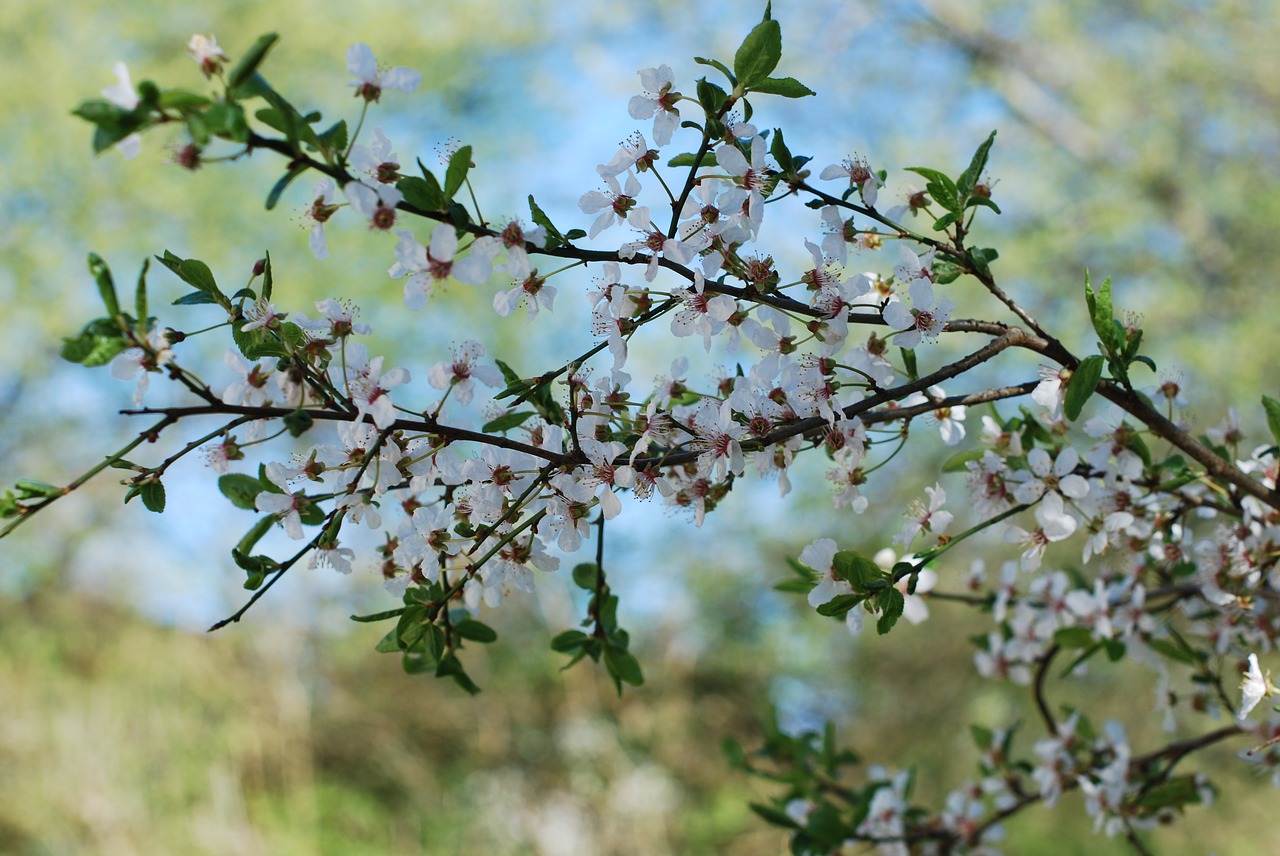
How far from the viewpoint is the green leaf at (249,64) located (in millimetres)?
485

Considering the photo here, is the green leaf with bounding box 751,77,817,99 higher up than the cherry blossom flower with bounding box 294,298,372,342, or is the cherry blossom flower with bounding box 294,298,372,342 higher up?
the green leaf with bounding box 751,77,817,99

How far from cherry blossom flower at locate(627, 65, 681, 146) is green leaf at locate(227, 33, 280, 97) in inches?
10.4

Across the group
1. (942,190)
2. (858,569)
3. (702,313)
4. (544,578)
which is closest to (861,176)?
(942,190)

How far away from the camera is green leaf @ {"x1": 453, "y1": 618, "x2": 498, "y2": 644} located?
0.76 m

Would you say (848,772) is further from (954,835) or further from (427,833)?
(954,835)

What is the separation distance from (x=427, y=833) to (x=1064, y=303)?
11.7 ft

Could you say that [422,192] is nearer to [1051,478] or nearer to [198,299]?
[198,299]

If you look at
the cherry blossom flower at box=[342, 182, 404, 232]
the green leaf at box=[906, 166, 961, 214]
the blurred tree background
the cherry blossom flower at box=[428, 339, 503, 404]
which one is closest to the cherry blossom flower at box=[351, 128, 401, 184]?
the cherry blossom flower at box=[342, 182, 404, 232]

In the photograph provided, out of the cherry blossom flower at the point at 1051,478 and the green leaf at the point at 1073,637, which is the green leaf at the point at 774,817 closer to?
the green leaf at the point at 1073,637

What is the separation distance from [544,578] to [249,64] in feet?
12.7

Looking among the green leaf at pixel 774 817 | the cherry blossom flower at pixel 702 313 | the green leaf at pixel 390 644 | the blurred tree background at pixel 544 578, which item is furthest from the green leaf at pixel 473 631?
the blurred tree background at pixel 544 578

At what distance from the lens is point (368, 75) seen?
0.63m

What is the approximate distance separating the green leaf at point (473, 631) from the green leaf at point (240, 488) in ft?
0.60

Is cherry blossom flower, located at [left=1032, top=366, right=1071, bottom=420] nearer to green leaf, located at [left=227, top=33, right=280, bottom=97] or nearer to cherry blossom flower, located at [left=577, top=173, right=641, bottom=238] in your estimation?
cherry blossom flower, located at [left=577, top=173, right=641, bottom=238]
